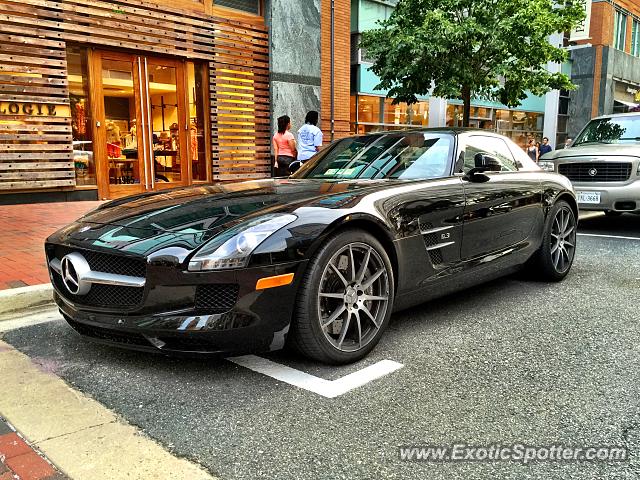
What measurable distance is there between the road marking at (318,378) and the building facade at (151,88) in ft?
25.0

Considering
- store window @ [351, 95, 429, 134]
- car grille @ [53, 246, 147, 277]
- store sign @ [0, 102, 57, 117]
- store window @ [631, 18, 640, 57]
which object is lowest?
car grille @ [53, 246, 147, 277]

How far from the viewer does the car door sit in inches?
161

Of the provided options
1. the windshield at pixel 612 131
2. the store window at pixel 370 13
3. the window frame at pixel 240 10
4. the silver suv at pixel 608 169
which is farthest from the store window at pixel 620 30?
the silver suv at pixel 608 169

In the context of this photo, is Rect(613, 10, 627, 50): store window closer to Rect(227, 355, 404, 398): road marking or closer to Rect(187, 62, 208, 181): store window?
Rect(187, 62, 208, 181): store window

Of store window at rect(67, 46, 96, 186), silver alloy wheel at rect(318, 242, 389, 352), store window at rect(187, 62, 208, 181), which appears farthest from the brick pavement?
store window at rect(187, 62, 208, 181)

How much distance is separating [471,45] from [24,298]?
8849 mm

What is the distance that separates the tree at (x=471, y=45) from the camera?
391 inches

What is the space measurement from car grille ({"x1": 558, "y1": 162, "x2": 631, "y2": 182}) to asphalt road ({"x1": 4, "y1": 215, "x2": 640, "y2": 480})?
15.5 ft

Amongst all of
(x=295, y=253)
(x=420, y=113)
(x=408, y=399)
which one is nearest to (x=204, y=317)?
(x=295, y=253)

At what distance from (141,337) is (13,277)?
2.57 meters

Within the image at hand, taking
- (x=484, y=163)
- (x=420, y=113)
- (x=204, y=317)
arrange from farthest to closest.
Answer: (x=420, y=113) → (x=484, y=163) → (x=204, y=317)

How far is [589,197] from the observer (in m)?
8.38

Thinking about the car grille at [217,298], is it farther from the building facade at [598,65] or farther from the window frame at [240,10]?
the building facade at [598,65]

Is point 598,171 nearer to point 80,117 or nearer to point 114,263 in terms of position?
point 114,263
